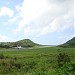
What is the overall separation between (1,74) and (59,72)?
967cm

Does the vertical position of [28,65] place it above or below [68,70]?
below

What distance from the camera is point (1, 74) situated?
27594 millimetres

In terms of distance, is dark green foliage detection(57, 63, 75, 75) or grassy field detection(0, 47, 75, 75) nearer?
dark green foliage detection(57, 63, 75, 75)

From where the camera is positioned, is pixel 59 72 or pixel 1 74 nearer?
pixel 59 72

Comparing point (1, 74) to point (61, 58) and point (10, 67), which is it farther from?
point (61, 58)

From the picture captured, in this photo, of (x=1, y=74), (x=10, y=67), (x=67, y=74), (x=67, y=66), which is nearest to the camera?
(x=67, y=74)

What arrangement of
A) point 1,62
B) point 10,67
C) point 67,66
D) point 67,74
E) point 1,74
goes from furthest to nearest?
1. point 1,62
2. point 10,67
3. point 1,74
4. point 67,66
5. point 67,74

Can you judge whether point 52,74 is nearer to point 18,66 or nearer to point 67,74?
point 67,74

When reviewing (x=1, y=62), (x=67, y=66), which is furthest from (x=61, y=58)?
(x=67, y=66)

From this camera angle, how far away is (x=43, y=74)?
19328 mm

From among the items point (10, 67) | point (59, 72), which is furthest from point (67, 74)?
point (10, 67)

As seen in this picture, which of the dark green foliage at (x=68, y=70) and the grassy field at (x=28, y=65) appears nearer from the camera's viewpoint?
the dark green foliage at (x=68, y=70)

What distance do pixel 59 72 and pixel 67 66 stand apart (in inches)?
47.0

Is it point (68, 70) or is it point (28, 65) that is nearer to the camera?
point (68, 70)
